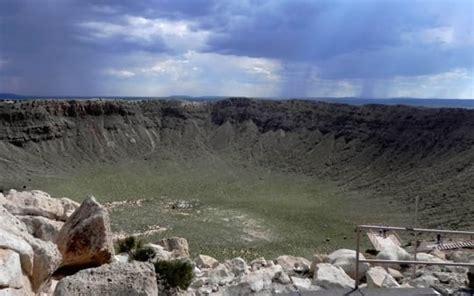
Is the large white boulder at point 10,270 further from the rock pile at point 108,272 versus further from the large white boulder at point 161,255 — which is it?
the large white boulder at point 161,255

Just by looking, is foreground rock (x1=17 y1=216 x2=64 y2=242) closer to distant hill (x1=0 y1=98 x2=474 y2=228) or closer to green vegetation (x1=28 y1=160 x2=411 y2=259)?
green vegetation (x1=28 y1=160 x2=411 y2=259)

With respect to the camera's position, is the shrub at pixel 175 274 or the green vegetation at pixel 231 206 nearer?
the shrub at pixel 175 274

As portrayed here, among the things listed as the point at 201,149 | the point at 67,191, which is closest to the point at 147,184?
the point at 67,191

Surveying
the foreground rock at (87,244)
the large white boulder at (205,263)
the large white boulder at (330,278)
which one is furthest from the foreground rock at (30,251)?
the large white boulder at (205,263)

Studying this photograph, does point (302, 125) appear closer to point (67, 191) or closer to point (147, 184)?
point (147, 184)

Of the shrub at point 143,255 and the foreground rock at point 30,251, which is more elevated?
the foreground rock at point 30,251

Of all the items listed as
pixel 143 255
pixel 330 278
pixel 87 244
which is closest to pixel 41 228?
pixel 143 255

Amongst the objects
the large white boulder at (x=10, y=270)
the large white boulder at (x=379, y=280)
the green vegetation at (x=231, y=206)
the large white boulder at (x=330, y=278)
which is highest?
the large white boulder at (x=10, y=270)
